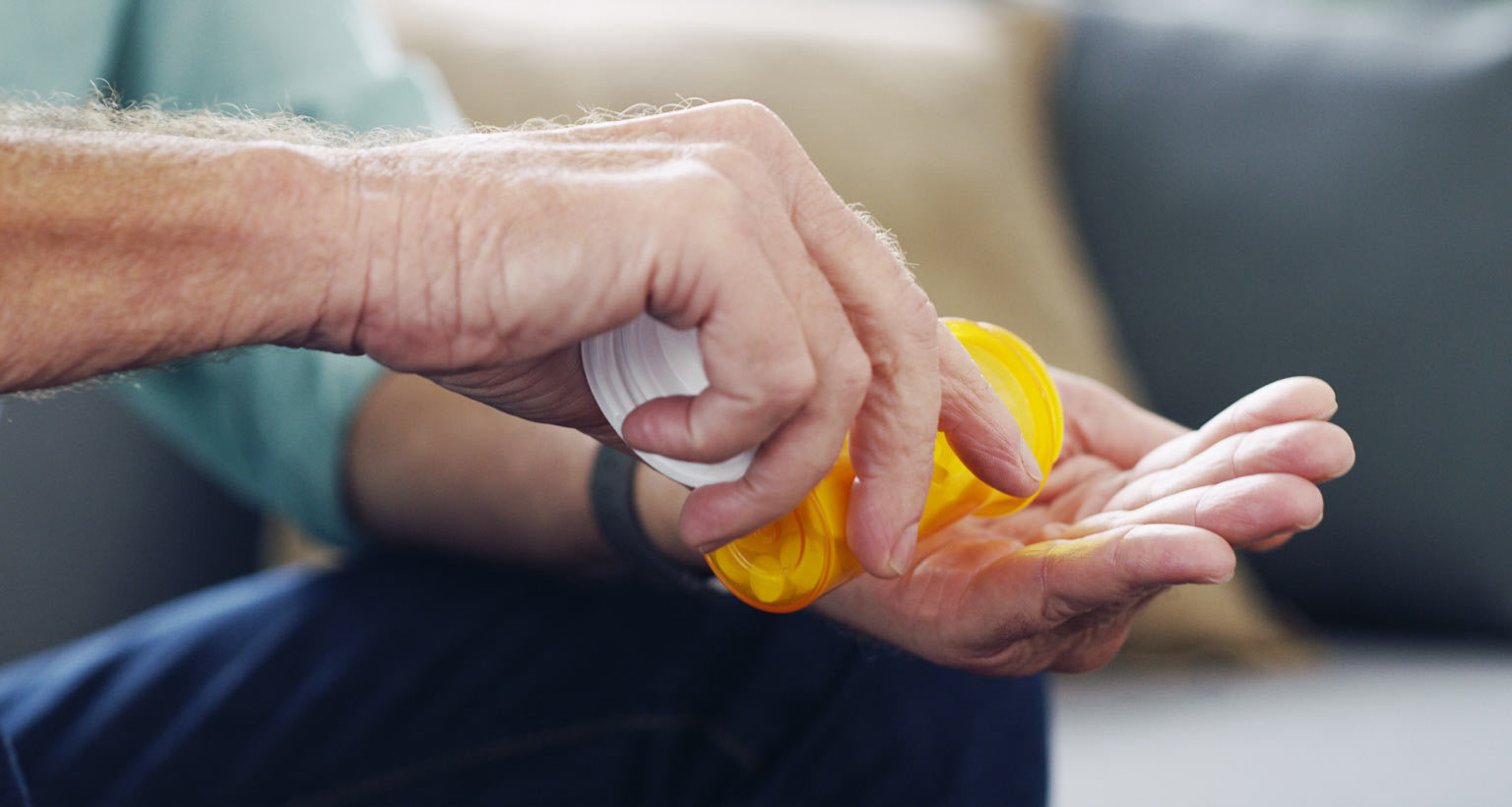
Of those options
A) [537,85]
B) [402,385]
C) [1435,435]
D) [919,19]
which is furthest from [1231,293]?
[402,385]

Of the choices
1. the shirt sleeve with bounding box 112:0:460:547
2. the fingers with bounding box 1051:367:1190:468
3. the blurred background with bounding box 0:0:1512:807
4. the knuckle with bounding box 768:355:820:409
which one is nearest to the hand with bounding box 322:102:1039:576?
the knuckle with bounding box 768:355:820:409

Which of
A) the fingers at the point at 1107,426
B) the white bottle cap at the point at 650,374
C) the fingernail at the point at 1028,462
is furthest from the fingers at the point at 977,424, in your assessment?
the fingers at the point at 1107,426

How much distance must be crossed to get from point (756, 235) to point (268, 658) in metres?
0.59

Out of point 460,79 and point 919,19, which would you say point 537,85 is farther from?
point 919,19

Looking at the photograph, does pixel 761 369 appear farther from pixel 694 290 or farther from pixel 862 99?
pixel 862 99

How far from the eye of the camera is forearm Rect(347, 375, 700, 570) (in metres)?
0.81

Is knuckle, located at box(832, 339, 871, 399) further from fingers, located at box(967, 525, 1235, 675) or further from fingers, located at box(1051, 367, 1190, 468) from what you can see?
fingers, located at box(1051, 367, 1190, 468)

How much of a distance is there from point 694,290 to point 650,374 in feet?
0.22

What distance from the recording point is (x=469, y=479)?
33.8 inches

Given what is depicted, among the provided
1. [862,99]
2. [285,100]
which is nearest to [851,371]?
[285,100]

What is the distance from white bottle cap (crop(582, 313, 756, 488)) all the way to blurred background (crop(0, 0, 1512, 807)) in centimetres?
69

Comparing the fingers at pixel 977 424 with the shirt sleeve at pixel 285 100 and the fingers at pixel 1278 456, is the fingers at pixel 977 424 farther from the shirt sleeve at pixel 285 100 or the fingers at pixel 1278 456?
the shirt sleeve at pixel 285 100

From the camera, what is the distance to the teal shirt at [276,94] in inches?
35.9

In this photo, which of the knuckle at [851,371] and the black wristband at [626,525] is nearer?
the knuckle at [851,371]
